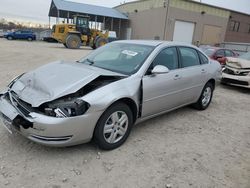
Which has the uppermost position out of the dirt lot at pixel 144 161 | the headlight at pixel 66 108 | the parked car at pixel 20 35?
the headlight at pixel 66 108

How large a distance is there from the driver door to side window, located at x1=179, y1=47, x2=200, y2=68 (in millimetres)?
229

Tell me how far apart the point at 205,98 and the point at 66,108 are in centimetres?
362

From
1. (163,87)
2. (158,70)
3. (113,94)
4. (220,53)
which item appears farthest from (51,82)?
(220,53)

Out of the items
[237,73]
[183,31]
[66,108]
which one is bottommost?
[237,73]

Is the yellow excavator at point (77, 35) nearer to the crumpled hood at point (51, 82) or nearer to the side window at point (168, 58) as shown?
the side window at point (168, 58)

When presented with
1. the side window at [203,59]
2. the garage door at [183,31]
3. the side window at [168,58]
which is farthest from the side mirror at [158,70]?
the garage door at [183,31]

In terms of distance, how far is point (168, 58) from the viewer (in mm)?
4168

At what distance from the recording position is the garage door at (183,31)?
28.9 m

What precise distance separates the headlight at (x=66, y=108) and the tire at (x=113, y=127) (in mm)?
328

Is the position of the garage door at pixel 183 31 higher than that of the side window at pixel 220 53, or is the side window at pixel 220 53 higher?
the garage door at pixel 183 31

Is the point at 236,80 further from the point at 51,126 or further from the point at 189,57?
the point at 51,126

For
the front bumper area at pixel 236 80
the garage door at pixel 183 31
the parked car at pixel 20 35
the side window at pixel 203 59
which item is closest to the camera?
the side window at pixel 203 59

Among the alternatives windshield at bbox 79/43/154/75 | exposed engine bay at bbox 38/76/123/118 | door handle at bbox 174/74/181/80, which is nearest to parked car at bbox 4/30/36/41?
windshield at bbox 79/43/154/75

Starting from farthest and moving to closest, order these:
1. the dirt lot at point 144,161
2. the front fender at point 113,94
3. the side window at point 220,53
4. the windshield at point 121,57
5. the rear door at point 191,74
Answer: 1. the side window at point 220,53
2. the rear door at point 191,74
3. the windshield at point 121,57
4. the front fender at point 113,94
5. the dirt lot at point 144,161
